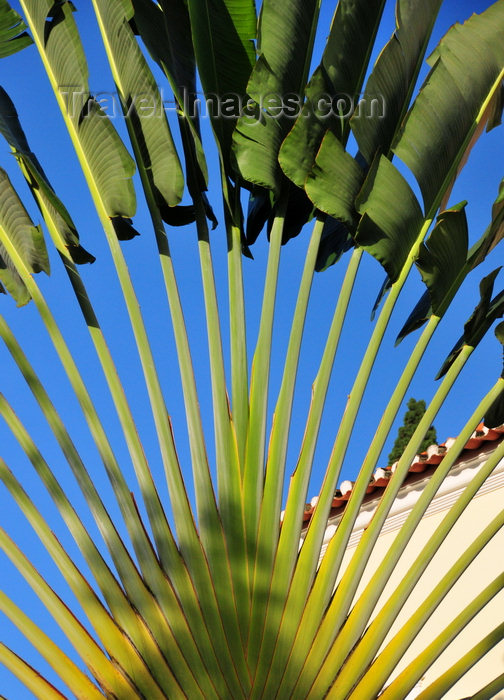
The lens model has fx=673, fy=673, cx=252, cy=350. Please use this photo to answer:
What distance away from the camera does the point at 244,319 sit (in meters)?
2.64

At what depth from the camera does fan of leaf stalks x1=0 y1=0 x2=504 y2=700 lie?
209 centimetres

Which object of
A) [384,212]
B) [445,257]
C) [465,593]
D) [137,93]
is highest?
[137,93]

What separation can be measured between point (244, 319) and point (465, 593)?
3828 millimetres

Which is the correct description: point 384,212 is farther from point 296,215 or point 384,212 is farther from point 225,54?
point 225,54

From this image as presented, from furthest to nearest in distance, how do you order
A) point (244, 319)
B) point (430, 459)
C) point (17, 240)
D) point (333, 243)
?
point (430, 459) → point (333, 243) → point (17, 240) → point (244, 319)

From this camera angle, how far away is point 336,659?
210 cm

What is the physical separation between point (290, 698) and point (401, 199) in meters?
1.87

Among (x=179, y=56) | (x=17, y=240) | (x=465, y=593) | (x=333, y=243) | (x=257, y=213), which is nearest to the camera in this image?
(x=17, y=240)

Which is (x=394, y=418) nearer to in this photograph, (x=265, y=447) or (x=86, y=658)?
(x=265, y=447)

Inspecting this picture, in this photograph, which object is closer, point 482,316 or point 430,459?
point 482,316

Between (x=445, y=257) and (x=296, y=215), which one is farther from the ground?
(x=296, y=215)

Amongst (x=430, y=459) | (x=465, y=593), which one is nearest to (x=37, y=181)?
(x=430, y=459)

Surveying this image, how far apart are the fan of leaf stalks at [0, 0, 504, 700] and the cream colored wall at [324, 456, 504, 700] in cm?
282

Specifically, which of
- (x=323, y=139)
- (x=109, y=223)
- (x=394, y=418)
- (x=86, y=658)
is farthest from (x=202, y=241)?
(x=86, y=658)
